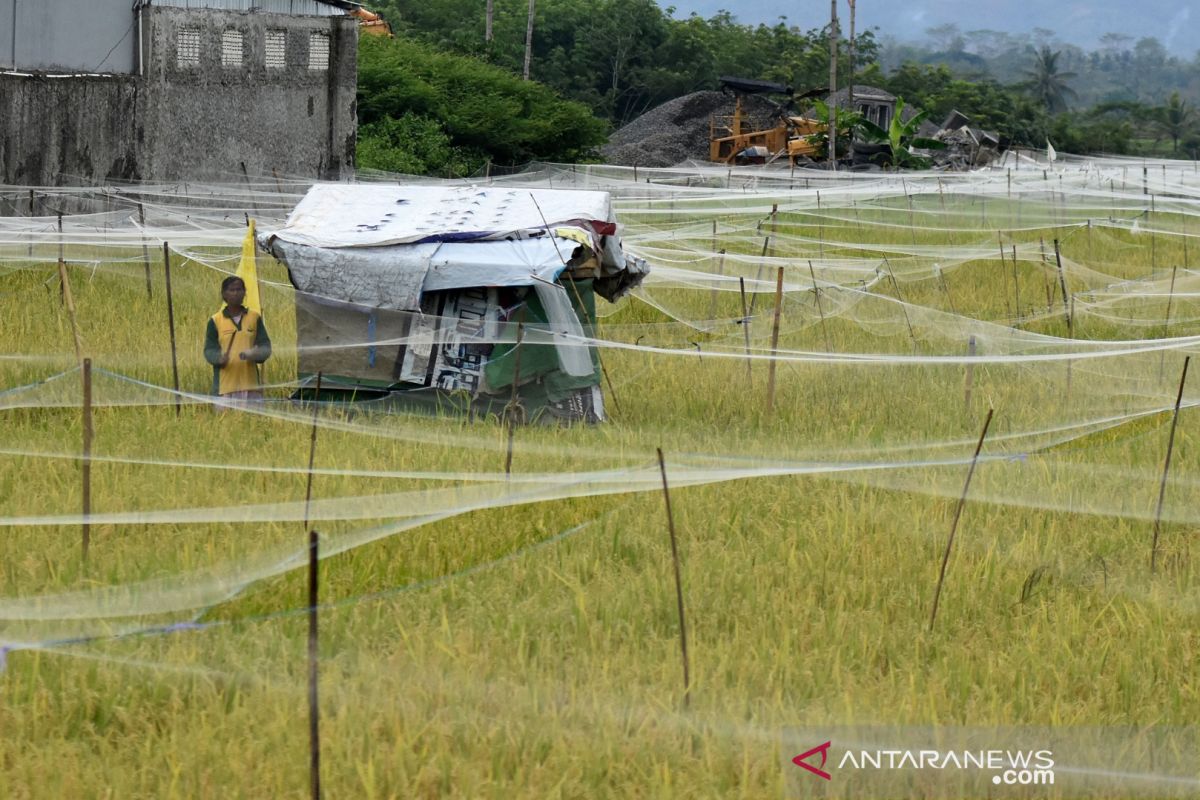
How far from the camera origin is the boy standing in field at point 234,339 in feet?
19.6

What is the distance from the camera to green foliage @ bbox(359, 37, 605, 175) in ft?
64.9

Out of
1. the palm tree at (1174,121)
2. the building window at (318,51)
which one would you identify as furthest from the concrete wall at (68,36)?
the palm tree at (1174,121)

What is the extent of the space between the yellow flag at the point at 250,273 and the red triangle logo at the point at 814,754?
12.6ft

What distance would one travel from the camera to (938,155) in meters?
28.1

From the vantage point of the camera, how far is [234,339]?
236 inches

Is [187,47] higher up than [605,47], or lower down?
lower down

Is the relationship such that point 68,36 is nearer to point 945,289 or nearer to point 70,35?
point 70,35

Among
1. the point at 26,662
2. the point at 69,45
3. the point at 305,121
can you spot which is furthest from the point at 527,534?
the point at 305,121

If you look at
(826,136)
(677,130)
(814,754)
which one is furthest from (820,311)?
(677,130)

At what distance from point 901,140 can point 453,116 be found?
779cm

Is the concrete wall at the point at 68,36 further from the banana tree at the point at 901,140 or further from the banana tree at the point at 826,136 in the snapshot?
the banana tree at the point at 826,136

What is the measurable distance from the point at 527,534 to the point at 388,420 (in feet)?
4.45

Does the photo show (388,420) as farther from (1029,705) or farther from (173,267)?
(173,267)

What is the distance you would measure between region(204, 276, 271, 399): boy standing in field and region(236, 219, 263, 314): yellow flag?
0.18 feet
